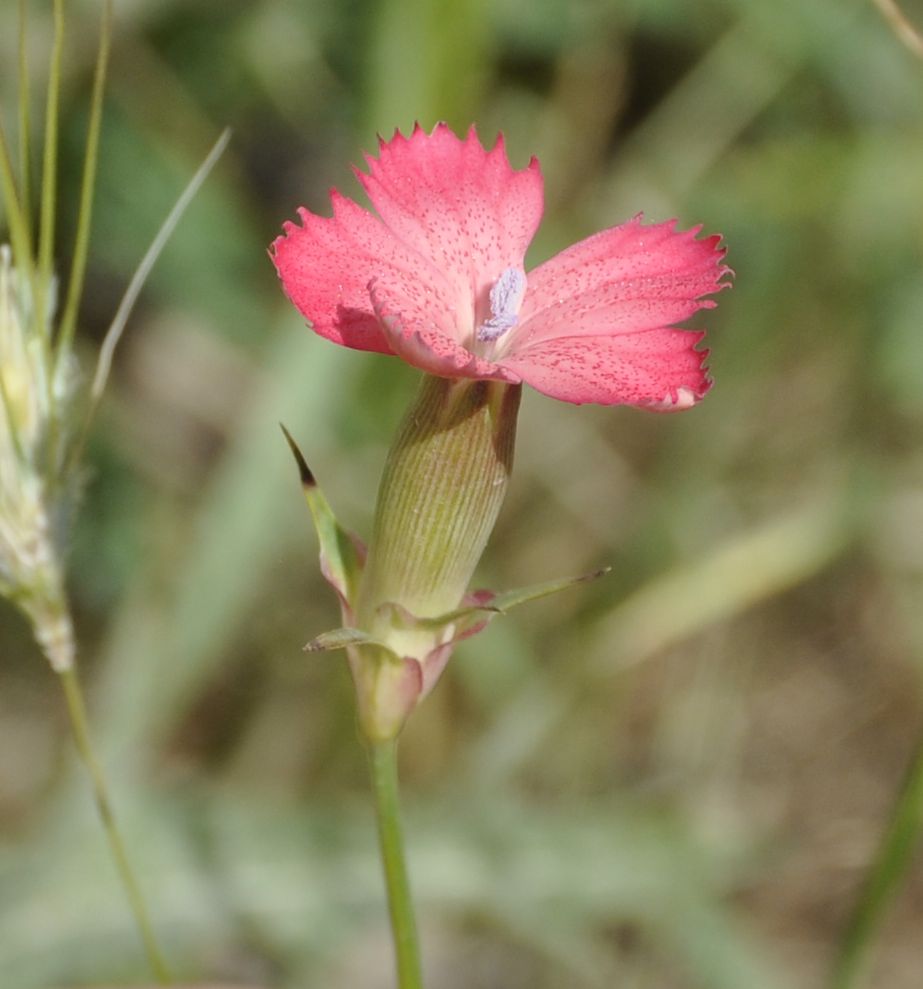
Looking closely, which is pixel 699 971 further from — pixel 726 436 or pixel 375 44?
pixel 375 44

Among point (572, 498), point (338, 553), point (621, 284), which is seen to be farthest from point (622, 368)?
point (572, 498)

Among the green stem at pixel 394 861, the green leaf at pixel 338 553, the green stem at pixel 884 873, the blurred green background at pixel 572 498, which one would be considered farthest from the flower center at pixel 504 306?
the blurred green background at pixel 572 498

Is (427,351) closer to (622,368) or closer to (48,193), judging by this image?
(622,368)

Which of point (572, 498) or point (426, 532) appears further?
point (572, 498)

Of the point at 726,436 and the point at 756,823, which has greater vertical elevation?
the point at 726,436

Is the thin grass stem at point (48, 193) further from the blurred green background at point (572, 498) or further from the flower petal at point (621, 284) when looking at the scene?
the blurred green background at point (572, 498)

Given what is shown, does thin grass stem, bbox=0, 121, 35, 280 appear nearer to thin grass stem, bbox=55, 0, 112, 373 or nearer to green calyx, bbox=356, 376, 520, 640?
thin grass stem, bbox=55, 0, 112, 373

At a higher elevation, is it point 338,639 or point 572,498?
point 572,498

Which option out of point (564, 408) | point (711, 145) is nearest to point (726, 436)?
point (564, 408)
